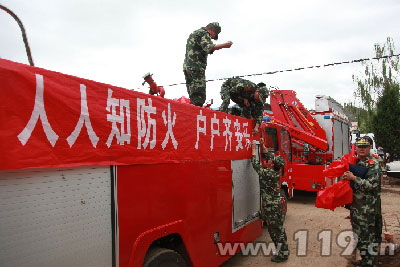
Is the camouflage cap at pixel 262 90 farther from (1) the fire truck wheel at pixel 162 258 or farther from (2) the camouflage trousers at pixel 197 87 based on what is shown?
(1) the fire truck wheel at pixel 162 258

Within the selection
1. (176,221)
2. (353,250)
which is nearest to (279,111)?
(353,250)

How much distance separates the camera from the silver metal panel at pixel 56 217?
165 centimetres

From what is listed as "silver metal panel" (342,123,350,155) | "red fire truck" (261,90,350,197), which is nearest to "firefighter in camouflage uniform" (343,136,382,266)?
"red fire truck" (261,90,350,197)

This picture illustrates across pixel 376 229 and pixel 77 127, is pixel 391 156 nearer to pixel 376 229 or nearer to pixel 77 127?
pixel 376 229

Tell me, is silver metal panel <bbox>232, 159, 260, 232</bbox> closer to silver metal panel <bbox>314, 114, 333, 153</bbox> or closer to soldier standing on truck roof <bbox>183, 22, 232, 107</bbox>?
soldier standing on truck roof <bbox>183, 22, 232, 107</bbox>

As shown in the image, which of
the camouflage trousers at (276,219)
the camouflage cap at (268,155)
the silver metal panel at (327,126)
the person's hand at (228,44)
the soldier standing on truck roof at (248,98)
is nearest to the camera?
the person's hand at (228,44)

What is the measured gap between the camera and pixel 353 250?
5109mm

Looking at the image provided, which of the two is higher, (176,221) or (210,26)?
(210,26)

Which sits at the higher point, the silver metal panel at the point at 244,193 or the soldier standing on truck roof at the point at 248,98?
the soldier standing on truck roof at the point at 248,98

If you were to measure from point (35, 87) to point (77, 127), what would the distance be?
37 centimetres

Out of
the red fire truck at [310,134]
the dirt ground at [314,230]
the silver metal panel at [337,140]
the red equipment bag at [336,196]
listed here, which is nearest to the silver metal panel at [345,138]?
the red fire truck at [310,134]

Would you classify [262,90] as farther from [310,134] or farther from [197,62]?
[310,134]
